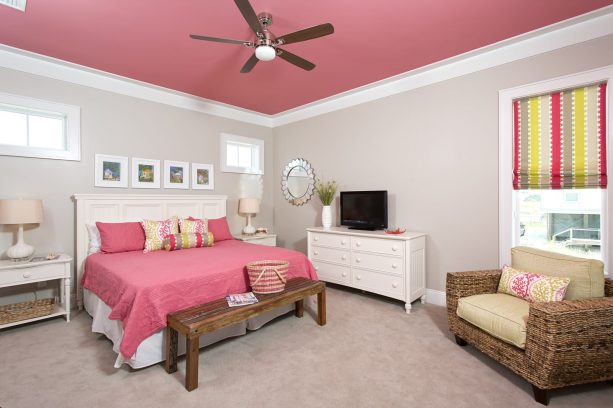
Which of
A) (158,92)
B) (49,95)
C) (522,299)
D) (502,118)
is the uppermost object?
(158,92)

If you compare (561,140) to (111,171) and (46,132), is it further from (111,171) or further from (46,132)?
(46,132)

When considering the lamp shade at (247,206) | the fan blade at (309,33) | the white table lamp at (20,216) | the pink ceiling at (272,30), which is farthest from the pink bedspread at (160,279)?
the pink ceiling at (272,30)

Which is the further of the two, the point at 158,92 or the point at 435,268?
the point at 158,92

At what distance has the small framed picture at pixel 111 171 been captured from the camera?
370 cm

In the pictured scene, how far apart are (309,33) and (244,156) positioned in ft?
10.9

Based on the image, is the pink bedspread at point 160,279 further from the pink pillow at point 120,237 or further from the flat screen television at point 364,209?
the flat screen television at point 364,209

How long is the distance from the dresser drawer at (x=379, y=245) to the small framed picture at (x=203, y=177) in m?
2.48

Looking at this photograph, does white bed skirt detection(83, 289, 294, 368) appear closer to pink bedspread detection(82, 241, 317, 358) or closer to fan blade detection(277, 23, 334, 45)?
pink bedspread detection(82, 241, 317, 358)

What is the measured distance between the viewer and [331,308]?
11.2 ft

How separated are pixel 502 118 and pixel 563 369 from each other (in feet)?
7.68

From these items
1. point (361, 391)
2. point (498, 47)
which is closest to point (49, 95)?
point (361, 391)

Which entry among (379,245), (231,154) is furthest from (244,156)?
(379,245)

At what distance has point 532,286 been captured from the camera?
7.39 ft

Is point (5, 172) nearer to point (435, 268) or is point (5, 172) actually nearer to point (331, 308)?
point (331, 308)
